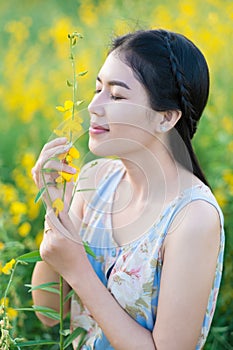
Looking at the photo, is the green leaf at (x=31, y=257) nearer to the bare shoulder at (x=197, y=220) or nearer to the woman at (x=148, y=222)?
the woman at (x=148, y=222)

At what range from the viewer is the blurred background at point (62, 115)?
238 cm

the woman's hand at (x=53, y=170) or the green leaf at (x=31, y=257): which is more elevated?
the woman's hand at (x=53, y=170)

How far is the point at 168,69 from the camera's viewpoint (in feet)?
5.09

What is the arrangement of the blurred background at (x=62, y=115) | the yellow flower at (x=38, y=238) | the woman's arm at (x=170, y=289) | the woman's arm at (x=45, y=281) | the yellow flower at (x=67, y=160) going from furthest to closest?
1. the yellow flower at (x=38, y=238)
2. the blurred background at (x=62, y=115)
3. the woman's arm at (x=45, y=281)
4. the woman's arm at (x=170, y=289)
5. the yellow flower at (x=67, y=160)

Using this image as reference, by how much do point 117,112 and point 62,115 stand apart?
2375 millimetres

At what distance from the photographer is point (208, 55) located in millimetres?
3658

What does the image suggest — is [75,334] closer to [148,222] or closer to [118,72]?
[148,222]

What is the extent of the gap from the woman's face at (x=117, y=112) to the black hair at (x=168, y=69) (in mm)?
22

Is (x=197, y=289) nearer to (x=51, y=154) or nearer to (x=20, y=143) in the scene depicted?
(x=51, y=154)

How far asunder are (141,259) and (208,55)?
2287 millimetres

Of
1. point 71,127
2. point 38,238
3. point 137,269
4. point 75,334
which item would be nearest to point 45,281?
point 75,334

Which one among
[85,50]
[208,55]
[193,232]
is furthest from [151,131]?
[85,50]

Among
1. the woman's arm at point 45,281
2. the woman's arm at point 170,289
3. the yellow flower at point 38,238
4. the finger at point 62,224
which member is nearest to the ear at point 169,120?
the woman's arm at point 170,289

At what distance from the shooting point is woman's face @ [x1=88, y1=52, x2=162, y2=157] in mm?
1501
